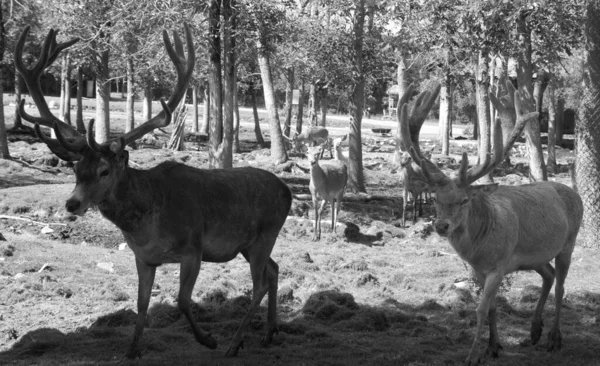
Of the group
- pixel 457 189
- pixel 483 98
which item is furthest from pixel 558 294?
pixel 483 98

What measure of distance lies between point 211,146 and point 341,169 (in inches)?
134

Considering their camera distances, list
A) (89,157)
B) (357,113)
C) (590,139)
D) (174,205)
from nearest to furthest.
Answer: (89,157), (174,205), (590,139), (357,113)

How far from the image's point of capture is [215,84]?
1499 cm

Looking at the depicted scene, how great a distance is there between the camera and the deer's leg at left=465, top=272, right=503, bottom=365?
6.95 metres

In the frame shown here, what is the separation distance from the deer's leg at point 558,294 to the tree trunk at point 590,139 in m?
5.25

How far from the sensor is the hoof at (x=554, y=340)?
7.71 m

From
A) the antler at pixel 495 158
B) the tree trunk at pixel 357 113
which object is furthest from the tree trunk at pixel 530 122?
the antler at pixel 495 158

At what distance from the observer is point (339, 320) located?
8703mm

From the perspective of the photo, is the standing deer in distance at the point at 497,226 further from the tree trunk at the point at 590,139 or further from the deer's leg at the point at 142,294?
the tree trunk at the point at 590,139

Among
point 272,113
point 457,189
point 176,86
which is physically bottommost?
point 457,189

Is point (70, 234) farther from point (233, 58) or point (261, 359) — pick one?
point (261, 359)

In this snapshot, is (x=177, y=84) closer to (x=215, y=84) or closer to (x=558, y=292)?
(x=558, y=292)

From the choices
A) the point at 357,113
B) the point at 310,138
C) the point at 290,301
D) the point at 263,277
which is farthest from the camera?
the point at 310,138

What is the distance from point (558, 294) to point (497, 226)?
4.24 ft
